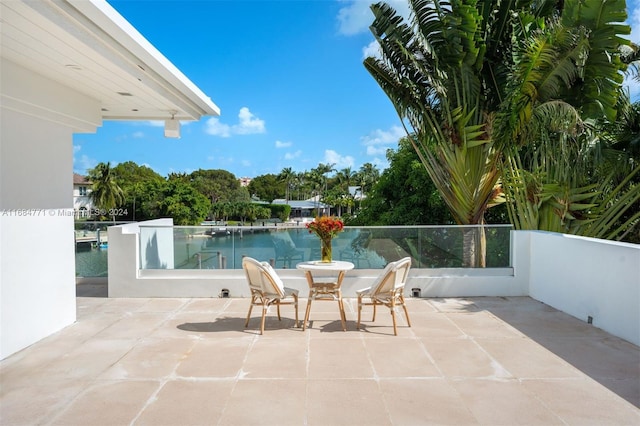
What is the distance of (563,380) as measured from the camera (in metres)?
4.11

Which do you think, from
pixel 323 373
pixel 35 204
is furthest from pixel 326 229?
pixel 35 204

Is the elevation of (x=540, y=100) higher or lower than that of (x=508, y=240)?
higher

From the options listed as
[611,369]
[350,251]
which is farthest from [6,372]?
[611,369]

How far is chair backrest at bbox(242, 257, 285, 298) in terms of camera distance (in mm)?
5684

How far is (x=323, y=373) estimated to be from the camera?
4.32 meters

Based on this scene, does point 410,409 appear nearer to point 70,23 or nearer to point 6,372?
point 6,372

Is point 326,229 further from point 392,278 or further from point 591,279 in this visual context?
point 591,279


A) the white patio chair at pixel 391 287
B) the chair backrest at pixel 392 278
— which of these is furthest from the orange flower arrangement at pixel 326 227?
the chair backrest at pixel 392 278

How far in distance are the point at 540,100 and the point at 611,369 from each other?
5.21m

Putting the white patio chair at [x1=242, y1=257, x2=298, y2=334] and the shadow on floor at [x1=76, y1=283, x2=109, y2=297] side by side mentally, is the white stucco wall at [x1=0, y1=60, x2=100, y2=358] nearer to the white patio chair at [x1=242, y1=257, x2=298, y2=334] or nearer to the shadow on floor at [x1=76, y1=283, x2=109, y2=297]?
the shadow on floor at [x1=76, y1=283, x2=109, y2=297]

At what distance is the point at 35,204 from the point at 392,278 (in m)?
4.78

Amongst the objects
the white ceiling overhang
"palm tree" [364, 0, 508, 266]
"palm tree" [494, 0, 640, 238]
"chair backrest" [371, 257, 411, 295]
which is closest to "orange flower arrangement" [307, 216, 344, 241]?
"chair backrest" [371, 257, 411, 295]

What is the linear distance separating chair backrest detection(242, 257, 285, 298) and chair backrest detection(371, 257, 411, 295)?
52.6 inches

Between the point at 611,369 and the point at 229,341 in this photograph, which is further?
the point at 229,341
